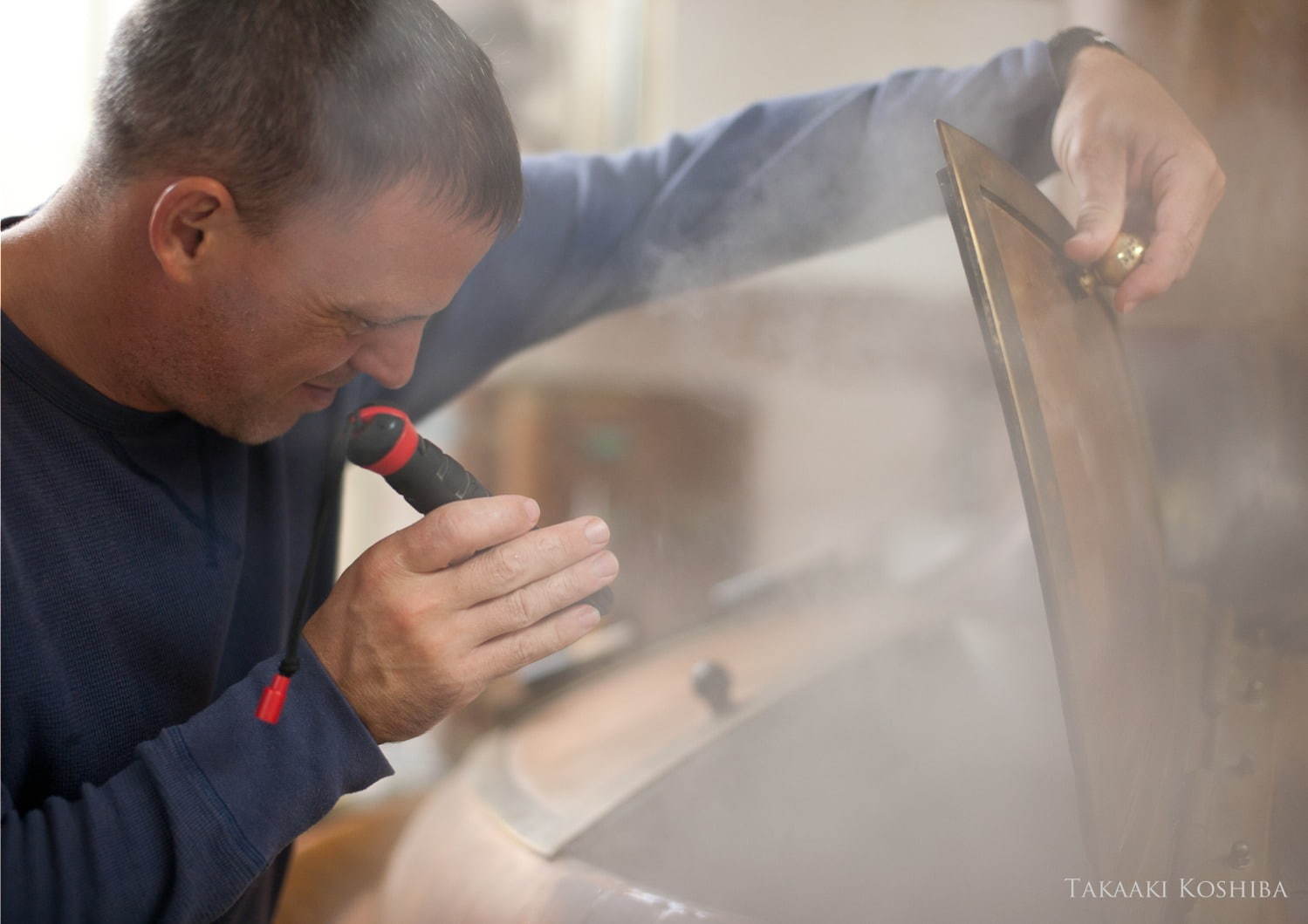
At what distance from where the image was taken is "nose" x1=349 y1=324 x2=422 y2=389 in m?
0.64

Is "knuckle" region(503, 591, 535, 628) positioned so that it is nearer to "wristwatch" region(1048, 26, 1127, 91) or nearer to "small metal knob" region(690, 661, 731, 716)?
"small metal knob" region(690, 661, 731, 716)

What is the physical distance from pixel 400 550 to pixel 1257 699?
673 mm

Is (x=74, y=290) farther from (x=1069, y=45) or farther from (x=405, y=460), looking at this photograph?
(x=1069, y=45)

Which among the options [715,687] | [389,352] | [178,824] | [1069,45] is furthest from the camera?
[715,687]

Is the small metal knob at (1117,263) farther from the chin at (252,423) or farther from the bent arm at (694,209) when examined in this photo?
the chin at (252,423)

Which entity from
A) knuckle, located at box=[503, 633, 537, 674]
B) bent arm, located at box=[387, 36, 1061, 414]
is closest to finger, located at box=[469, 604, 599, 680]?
knuckle, located at box=[503, 633, 537, 674]

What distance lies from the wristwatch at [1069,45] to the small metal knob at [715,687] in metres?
0.63

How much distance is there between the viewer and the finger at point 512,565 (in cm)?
58

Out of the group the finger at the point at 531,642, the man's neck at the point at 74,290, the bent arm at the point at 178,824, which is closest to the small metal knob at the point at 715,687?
the finger at the point at 531,642

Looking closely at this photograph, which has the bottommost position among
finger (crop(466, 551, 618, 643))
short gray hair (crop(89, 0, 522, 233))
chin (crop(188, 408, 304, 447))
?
finger (crop(466, 551, 618, 643))

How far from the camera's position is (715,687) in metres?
0.96

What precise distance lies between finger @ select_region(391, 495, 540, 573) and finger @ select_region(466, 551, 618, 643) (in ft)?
Result: 0.12

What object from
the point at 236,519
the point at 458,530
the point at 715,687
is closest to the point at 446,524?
the point at 458,530

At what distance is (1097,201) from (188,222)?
2.03 feet
